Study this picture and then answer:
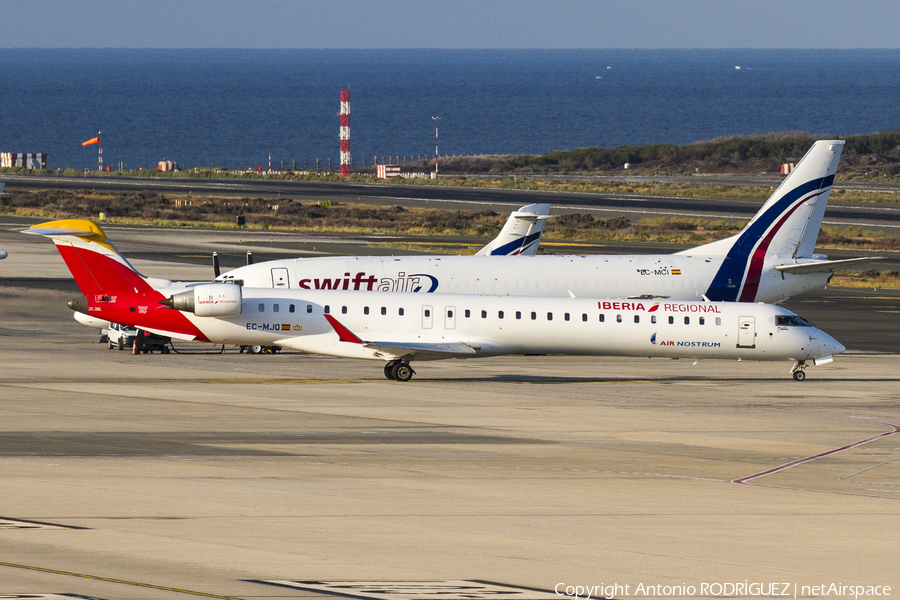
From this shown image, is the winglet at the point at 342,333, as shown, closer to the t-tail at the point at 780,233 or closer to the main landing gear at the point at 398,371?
the main landing gear at the point at 398,371

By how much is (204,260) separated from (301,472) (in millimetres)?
50906

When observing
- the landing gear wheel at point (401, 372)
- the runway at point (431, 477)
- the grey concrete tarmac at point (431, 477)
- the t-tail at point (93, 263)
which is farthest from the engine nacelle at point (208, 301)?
the landing gear wheel at point (401, 372)

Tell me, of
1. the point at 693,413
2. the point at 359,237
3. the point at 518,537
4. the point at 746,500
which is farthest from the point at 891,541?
the point at 359,237

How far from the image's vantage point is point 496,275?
48.4 meters

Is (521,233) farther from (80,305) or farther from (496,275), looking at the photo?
(80,305)

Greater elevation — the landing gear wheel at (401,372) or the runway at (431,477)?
the landing gear wheel at (401,372)

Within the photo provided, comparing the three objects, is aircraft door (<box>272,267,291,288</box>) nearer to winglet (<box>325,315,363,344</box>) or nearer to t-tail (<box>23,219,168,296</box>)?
Result: t-tail (<box>23,219,168,296</box>)

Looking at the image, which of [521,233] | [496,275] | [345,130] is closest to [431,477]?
[496,275]

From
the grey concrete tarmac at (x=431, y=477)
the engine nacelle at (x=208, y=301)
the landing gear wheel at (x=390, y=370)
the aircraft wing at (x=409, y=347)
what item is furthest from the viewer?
the landing gear wheel at (x=390, y=370)

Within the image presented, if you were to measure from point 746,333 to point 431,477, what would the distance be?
2007 cm

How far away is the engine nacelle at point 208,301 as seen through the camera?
39844mm

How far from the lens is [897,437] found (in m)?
32.1

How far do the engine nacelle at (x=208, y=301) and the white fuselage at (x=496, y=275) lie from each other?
6.85 meters

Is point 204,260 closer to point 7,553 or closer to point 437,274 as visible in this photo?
point 437,274
